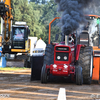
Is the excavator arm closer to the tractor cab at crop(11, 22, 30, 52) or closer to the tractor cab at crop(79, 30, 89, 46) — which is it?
the tractor cab at crop(11, 22, 30, 52)

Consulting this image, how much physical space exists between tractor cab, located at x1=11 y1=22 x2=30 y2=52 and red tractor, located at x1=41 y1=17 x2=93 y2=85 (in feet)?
51.5

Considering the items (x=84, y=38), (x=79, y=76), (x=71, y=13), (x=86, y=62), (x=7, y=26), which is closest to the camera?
(x=79, y=76)

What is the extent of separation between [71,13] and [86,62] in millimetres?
2125

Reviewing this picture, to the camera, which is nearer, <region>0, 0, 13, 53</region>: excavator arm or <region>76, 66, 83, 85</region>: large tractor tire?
<region>76, 66, 83, 85</region>: large tractor tire

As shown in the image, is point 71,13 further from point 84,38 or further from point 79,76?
point 79,76

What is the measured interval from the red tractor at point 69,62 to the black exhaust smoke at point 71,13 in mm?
451

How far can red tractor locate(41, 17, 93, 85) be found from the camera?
38.4 ft

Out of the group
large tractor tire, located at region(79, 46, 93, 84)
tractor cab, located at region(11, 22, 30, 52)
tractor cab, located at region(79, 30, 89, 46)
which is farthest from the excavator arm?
large tractor tire, located at region(79, 46, 93, 84)

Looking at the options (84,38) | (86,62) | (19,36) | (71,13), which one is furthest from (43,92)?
(19,36)

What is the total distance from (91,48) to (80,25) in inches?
46.2

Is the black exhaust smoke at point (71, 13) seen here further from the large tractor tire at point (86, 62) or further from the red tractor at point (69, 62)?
the large tractor tire at point (86, 62)

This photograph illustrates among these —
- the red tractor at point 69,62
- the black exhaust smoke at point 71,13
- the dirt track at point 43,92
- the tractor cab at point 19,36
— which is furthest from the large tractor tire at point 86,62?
the tractor cab at point 19,36

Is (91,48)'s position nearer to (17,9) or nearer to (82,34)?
(82,34)

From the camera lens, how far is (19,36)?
1137 inches
